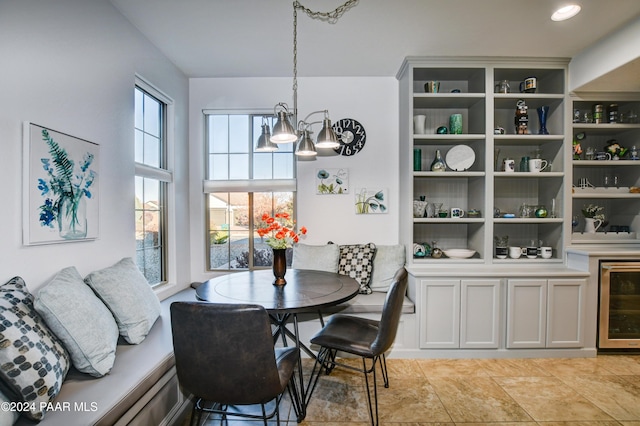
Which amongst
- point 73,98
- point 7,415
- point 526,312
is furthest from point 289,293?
point 526,312

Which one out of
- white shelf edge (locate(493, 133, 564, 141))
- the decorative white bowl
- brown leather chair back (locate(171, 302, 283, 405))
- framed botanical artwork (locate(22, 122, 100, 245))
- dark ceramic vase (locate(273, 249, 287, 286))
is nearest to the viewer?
brown leather chair back (locate(171, 302, 283, 405))

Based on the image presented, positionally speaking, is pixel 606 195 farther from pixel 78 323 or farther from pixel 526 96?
pixel 78 323

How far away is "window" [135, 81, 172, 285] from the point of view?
266 centimetres

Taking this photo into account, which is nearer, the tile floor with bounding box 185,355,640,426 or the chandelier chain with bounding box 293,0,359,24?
the tile floor with bounding box 185,355,640,426

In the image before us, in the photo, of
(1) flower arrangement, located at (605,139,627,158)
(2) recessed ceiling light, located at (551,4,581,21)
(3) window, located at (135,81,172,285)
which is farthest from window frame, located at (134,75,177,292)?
(1) flower arrangement, located at (605,139,627,158)

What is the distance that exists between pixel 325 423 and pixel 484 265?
81.7 inches

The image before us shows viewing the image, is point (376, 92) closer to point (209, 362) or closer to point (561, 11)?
point (561, 11)

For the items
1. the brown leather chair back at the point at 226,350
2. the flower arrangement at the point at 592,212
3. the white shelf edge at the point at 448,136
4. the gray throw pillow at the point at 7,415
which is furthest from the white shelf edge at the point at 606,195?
the gray throw pillow at the point at 7,415

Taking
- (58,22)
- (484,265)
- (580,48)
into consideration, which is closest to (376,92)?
(580,48)

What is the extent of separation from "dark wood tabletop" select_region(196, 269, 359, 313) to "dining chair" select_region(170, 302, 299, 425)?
351 mm

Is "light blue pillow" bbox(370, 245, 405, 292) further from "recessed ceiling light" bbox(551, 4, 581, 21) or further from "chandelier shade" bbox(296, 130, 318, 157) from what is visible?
"recessed ceiling light" bbox(551, 4, 581, 21)

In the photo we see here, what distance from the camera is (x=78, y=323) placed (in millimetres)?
1469

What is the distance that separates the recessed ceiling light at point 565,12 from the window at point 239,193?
100 inches

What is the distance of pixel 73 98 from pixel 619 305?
4724mm
